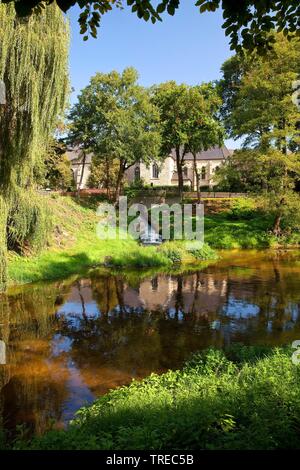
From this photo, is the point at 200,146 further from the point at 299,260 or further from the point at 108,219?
the point at 299,260

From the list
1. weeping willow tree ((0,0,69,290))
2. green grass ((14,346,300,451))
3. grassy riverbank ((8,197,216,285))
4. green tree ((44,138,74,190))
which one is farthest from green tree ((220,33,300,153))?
green grass ((14,346,300,451))

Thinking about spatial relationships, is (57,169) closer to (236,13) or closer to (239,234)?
(239,234)

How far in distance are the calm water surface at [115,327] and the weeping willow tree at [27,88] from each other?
2720mm

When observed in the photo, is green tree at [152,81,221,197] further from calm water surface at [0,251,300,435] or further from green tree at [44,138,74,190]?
calm water surface at [0,251,300,435]

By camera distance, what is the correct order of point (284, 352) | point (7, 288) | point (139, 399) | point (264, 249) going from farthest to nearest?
point (264, 249) → point (7, 288) → point (284, 352) → point (139, 399)

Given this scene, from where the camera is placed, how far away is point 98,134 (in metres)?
31.9

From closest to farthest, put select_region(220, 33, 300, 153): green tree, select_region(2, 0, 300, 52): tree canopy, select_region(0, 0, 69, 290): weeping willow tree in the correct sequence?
select_region(2, 0, 300, 52): tree canopy
select_region(0, 0, 69, 290): weeping willow tree
select_region(220, 33, 300, 153): green tree

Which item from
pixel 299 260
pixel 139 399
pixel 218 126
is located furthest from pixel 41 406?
pixel 218 126

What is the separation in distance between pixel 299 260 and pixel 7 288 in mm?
15818

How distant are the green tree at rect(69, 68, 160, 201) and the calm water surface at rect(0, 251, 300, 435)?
15.1m

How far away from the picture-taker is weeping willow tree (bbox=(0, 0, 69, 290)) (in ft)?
37.6

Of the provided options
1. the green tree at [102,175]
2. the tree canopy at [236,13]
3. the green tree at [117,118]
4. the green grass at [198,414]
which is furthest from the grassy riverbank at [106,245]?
the green tree at [102,175]

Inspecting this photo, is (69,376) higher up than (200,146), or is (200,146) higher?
(200,146)

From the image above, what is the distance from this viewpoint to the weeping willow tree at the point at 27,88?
A: 1146cm
